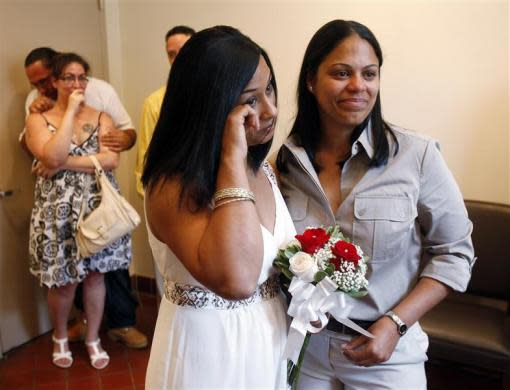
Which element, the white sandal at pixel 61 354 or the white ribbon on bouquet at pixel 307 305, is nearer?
the white ribbon on bouquet at pixel 307 305

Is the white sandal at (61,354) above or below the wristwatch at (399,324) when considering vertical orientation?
below

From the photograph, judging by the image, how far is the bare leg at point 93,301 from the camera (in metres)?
2.81

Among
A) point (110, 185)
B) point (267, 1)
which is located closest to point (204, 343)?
point (110, 185)

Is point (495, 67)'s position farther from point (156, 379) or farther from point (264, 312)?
point (156, 379)

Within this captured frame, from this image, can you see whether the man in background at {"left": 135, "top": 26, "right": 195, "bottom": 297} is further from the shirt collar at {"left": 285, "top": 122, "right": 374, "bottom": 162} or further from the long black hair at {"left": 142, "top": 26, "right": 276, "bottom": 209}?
the long black hair at {"left": 142, "top": 26, "right": 276, "bottom": 209}

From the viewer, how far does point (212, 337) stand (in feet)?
3.62

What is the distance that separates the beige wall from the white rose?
1.40 metres

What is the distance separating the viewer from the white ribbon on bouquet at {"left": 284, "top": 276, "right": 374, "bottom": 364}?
1.10 meters

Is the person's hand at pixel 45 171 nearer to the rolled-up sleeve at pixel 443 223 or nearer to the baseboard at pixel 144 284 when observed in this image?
the baseboard at pixel 144 284

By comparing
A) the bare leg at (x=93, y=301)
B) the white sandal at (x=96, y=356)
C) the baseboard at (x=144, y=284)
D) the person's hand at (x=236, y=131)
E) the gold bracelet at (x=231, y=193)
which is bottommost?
the baseboard at (x=144, y=284)

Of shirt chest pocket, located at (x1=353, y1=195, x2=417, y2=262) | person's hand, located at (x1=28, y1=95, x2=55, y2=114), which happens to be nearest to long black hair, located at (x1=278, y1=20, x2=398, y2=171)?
shirt chest pocket, located at (x1=353, y1=195, x2=417, y2=262)

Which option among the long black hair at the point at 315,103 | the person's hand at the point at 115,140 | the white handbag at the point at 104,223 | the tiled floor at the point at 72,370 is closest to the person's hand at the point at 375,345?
the long black hair at the point at 315,103

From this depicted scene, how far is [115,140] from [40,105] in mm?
458

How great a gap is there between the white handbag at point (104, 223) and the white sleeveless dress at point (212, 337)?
1.43m
